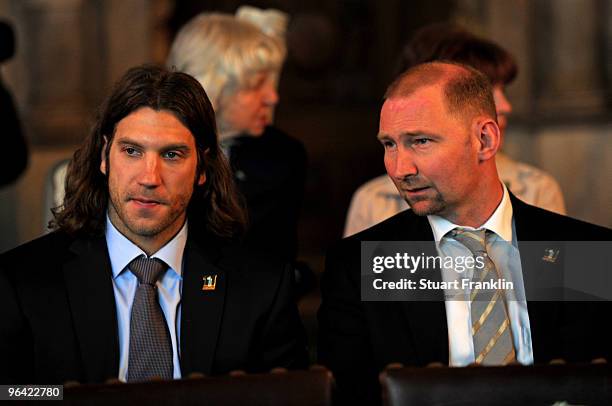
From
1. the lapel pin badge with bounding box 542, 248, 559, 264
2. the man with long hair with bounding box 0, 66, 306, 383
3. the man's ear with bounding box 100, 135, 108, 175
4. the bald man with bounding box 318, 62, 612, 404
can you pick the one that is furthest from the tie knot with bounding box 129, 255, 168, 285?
the lapel pin badge with bounding box 542, 248, 559, 264

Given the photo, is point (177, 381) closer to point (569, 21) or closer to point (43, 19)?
point (43, 19)

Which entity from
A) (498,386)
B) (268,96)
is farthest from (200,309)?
(268,96)

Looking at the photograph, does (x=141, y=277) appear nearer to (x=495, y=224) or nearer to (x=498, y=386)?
(x=495, y=224)

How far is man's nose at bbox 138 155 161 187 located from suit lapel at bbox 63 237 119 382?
0.24 m

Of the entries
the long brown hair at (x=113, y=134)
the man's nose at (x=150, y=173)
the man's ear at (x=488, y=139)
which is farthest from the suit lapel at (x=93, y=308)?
the man's ear at (x=488, y=139)

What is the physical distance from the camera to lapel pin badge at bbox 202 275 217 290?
3.15 m

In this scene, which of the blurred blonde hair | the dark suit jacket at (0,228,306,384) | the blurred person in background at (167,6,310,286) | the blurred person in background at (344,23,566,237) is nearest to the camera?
the dark suit jacket at (0,228,306,384)

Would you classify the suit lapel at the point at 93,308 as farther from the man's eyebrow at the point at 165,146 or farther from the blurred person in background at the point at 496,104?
the blurred person in background at the point at 496,104

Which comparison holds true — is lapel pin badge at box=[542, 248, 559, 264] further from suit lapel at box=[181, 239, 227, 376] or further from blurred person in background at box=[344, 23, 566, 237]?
blurred person in background at box=[344, 23, 566, 237]

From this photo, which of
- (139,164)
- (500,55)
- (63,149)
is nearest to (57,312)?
(139,164)

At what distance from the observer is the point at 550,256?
3.27 m

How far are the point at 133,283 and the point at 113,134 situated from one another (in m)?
0.41

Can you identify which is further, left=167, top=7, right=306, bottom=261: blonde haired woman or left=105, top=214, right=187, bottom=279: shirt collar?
left=167, top=7, right=306, bottom=261: blonde haired woman

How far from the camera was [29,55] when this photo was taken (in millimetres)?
7012
